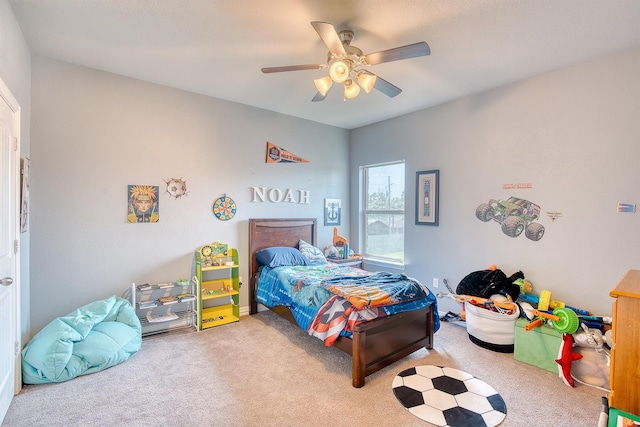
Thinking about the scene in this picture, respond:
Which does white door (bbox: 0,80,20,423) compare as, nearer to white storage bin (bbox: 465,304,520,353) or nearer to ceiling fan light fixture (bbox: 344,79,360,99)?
ceiling fan light fixture (bbox: 344,79,360,99)

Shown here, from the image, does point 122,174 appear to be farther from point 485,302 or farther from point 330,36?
point 485,302

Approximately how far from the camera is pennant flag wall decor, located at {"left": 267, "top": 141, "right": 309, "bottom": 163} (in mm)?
4059

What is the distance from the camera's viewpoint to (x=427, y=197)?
3.90 meters

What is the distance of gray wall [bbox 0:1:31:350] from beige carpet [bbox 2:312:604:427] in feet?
2.44

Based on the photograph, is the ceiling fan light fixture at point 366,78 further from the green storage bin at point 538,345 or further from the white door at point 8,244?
the green storage bin at point 538,345

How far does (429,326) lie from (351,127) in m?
3.24

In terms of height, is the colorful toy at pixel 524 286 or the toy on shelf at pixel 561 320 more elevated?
the colorful toy at pixel 524 286

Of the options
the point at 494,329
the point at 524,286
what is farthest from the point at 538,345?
the point at 524,286

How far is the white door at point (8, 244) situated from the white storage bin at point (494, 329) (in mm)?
3707

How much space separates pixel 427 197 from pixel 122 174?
3.52 metres

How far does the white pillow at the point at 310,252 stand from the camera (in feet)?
13.2

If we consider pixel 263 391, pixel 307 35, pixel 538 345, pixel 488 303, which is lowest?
pixel 263 391

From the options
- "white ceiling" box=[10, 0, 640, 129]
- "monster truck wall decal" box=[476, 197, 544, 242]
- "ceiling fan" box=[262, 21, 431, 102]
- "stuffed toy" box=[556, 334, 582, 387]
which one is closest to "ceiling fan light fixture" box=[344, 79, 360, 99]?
"ceiling fan" box=[262, 21, 431, 102]

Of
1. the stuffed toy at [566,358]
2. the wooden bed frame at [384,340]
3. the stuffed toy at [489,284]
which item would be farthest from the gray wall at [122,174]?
the stuffed toy at [566,358]
